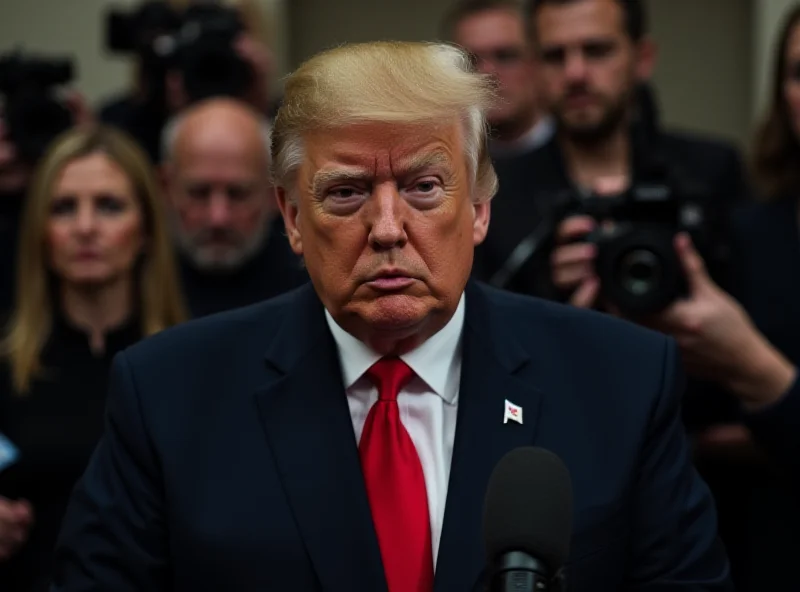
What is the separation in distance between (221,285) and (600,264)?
143 centimetres

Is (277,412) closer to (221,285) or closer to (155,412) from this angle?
(155,412)

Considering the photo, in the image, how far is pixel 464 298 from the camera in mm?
2770

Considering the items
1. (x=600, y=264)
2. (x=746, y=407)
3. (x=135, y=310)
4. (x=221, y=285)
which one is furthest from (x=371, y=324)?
(x=221, y=285)

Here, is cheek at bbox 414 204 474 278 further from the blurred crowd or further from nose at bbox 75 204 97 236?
nose at bbox 75 204 97 236

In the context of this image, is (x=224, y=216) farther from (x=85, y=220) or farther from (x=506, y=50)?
(x=506, y=50)

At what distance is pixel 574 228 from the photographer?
362cm

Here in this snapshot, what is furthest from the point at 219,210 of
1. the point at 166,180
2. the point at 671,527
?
the point at 671,527

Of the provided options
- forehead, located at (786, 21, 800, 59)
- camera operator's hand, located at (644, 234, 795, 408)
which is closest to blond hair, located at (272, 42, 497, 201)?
camera operator's hand, located at (644, 234, 795, 408)

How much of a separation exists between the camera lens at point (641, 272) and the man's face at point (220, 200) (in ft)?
4.68

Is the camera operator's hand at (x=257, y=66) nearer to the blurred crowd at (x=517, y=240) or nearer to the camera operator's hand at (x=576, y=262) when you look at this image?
the blurred crowd at (x=517, y=240)

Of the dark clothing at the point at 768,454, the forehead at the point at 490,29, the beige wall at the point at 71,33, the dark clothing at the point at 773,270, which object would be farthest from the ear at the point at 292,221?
the beige wall at the point at 71,33

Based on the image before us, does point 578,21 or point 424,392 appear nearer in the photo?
point 424,392

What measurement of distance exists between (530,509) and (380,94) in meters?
0.83

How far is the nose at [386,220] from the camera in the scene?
2442 millimetres
